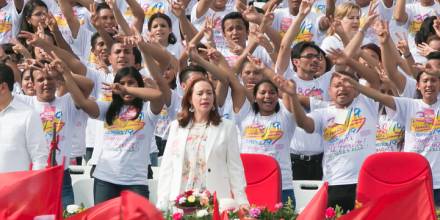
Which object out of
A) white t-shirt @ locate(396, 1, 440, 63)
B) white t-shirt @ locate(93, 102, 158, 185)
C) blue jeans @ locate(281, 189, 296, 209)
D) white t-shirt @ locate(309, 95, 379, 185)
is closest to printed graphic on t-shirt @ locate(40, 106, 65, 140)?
white t-shirt @ locate(93, 102, 158, 185)

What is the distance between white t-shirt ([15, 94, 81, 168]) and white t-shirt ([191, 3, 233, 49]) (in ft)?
8.66

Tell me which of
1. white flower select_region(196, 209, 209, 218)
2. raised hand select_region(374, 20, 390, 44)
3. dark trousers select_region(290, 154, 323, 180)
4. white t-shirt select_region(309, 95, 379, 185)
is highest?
raised hand select_region(374, 20, 390, 44)

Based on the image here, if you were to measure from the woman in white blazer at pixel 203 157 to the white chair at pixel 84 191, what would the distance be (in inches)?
81.4

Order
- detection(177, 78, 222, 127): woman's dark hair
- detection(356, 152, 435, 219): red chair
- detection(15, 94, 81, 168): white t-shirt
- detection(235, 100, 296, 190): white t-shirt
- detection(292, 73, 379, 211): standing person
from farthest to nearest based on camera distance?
detection(15, 94, 81, 168): white t-shirt
detection(235, 100, 296, 190): white t-shirt
detection(292, 73, 379, 211): standing person
detection(356, 152, 435, 219): red chair
detection(177, 78, 222, 127): woman's dark hair

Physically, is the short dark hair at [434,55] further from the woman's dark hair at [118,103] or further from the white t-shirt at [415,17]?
the woman's dark hair at [118,103]

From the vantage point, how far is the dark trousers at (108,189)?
1162 cm

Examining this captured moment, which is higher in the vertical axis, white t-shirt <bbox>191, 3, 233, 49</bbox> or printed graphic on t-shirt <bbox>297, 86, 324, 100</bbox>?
white t-shirt <bbox>191, 3, 233, 49</bbox>

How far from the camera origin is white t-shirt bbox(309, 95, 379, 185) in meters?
11.8

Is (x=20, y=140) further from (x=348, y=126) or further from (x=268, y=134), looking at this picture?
(x=348, y=126)

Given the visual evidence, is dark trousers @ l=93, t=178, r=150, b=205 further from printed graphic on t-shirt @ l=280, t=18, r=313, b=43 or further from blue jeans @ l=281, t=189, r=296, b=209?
printed graphic on t-shirt @ l=280, t=18, r=313, b=43

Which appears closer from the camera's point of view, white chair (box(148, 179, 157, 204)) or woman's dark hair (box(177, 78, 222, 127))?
woman's dark hair (box(177, 78, 222, 127))

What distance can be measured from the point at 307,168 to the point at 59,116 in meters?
2.45

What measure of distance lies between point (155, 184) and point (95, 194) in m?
0.55

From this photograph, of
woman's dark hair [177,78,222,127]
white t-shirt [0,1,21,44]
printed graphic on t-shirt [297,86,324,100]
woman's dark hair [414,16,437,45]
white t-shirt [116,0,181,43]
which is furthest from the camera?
white t-shirt [0,1,21,44]
